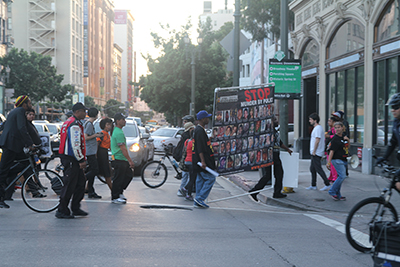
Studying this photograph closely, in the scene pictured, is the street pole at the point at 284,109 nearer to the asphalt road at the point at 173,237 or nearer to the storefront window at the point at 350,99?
the asphalt road at the point at 173,237

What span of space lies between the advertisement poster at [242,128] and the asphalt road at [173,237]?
97 cm

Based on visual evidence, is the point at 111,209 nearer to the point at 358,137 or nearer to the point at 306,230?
the point at 306,230

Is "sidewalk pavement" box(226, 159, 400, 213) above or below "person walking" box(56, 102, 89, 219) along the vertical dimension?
below

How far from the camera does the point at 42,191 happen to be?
27.7 feet

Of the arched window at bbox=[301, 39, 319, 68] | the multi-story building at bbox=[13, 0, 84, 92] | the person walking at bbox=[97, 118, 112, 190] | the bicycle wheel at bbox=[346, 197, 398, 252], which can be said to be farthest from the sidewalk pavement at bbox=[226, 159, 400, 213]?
the multi-story building at bbox=[13, 0, 84, 92]

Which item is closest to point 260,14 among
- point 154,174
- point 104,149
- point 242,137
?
point 154,174

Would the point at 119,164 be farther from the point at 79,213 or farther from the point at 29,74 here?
the point at 29,74

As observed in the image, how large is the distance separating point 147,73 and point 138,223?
40.7 m

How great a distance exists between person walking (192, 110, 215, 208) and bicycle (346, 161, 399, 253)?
142 inches

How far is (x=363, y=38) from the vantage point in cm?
1577

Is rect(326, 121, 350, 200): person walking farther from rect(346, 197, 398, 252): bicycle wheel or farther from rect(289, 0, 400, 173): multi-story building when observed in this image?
rect(289, 0, 400, 173): multi-story building

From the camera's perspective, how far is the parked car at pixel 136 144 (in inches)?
585

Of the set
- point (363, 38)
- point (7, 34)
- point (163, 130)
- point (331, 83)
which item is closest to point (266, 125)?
point (363, 38)

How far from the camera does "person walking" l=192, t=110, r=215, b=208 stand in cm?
872
